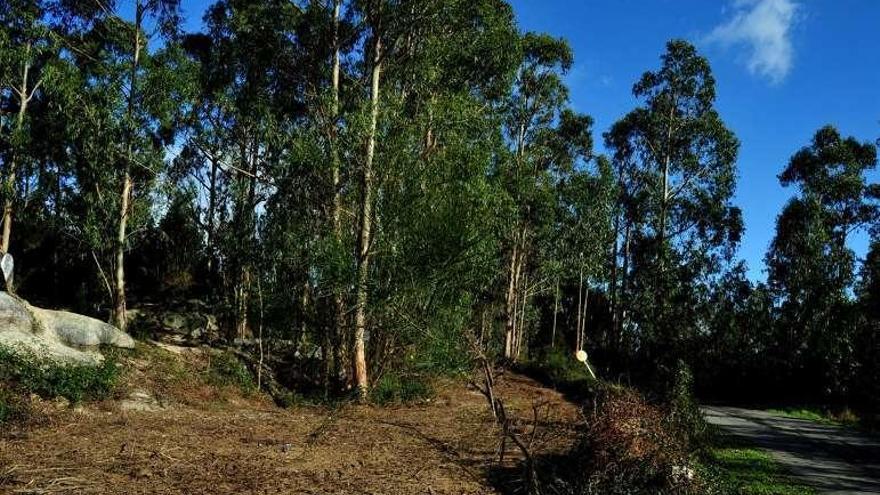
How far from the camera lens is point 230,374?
16.4m

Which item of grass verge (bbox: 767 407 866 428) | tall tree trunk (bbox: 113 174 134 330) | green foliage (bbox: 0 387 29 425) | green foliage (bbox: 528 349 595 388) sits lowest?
green foliage (bbox: 0 387 29 425)

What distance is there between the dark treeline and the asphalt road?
7.79ft

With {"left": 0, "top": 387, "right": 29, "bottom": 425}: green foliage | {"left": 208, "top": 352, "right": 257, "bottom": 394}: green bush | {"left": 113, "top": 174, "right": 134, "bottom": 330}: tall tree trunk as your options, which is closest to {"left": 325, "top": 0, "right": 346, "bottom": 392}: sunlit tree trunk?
{"left": 208, "top": 352, "right": 257, "bottom": 394}: green bush

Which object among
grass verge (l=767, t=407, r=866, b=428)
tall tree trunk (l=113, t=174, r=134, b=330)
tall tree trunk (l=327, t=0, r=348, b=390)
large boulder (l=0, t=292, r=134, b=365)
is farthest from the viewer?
tall tree trunk (l=113, t=174, r=134, b=330)

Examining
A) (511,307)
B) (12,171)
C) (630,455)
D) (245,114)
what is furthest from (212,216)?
(630,455)

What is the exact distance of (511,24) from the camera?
75.2 ft

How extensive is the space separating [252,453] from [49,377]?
4659 millimetres

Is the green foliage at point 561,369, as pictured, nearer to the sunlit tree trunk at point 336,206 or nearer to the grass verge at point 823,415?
the grass verge at point 823,415

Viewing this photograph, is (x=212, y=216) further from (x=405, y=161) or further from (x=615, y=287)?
(x=615, y=287)

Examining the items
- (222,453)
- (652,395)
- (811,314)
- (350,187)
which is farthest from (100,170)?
(811,314)

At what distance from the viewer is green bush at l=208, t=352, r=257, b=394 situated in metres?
15.9

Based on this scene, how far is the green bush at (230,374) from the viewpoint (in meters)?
15.9

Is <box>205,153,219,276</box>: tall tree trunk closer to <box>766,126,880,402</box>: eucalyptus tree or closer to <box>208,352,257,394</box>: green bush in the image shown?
<box>208,352,257,394</box>: green bush

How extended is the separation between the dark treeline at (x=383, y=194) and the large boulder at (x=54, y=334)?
A: 10.3 feet
